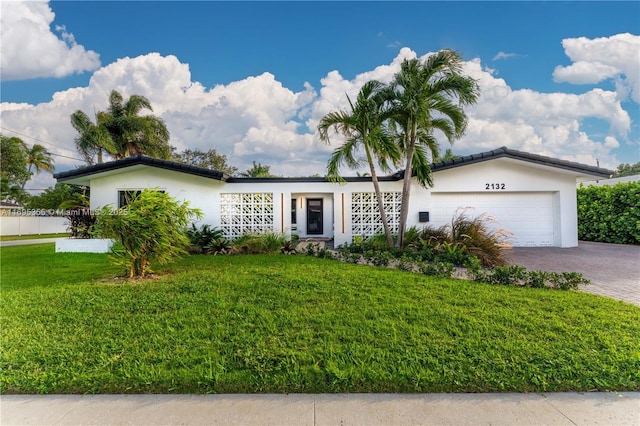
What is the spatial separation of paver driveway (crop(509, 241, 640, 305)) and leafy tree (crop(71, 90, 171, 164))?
2200 cm

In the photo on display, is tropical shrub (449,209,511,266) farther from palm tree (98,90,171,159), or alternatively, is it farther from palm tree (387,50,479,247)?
palm tree (98,90,171,159)

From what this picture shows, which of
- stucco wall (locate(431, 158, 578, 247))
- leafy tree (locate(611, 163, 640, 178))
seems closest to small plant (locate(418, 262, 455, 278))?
stucco wall (locate(431, 158, 578, 247))

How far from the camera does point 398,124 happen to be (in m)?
9.70

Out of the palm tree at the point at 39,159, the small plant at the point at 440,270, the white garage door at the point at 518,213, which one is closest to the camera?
the small plant at the point at 440,270

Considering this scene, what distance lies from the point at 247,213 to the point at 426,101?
7.60 meters

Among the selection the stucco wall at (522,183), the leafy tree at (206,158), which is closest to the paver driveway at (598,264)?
the stucco wall at (522,183)

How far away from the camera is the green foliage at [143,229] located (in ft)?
19.9

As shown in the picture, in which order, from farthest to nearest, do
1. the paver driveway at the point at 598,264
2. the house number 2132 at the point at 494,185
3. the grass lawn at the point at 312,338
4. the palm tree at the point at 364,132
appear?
the house number 2132 at the point at 494,185, the palm tree at the point at 364,132, the paver driveway at the point at 598,264, the grass lawn at the point at 312,338

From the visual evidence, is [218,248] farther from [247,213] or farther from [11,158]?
[11,158]

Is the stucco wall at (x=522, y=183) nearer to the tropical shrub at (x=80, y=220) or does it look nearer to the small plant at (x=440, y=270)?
the small plant at (x=440, y=270)

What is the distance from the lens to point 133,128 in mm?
20422

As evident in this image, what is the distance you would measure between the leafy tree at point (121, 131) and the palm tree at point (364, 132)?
53.4 feet

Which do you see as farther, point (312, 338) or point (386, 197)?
point (386, 197)


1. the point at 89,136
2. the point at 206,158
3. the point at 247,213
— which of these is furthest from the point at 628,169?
the point at 89,136
